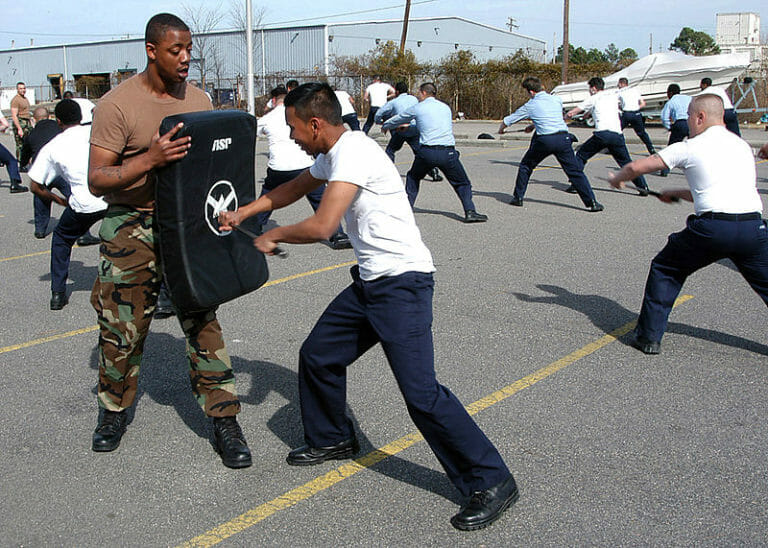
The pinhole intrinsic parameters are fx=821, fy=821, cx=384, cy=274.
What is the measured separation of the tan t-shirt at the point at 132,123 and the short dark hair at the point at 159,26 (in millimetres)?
223

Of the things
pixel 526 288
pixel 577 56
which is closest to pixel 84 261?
pixel 526 288

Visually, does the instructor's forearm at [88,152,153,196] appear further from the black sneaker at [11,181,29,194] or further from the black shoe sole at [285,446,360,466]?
the black sneaker at [11,181,29,194]

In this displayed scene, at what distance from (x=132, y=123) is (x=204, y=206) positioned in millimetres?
490

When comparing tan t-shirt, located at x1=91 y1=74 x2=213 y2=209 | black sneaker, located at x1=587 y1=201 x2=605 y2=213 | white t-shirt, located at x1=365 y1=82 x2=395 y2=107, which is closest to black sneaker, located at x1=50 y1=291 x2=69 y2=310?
tan t-shirt, located at x1=91 y1=74 x2=213 y2=209

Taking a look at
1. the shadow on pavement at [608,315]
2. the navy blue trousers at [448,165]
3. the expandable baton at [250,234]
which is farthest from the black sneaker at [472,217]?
the expandable baton at [250,234]

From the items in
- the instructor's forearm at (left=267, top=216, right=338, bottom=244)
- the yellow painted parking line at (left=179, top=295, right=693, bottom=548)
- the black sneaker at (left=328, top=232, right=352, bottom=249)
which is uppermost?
the instructor's forearm at (left=267, top=216, right=338, bottom=244)

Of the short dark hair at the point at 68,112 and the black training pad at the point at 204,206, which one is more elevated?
the short dark hair at the point at 68,112

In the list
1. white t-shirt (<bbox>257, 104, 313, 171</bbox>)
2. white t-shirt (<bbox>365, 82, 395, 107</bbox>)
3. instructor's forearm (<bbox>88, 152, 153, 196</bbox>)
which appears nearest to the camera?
instructor's forearm (<bbox>88, 152, 153, 196</bbox>)

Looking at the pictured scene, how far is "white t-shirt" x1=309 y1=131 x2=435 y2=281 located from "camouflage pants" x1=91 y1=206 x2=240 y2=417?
0.97 m

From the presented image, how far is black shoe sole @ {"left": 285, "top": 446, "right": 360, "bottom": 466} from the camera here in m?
3.99

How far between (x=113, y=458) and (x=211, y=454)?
0.49 m

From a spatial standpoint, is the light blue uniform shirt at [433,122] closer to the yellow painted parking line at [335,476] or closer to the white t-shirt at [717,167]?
the white t-shirt at [717,167]

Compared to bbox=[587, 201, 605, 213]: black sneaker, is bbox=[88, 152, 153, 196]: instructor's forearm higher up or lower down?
higher up

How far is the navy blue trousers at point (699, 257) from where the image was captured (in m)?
5.28
